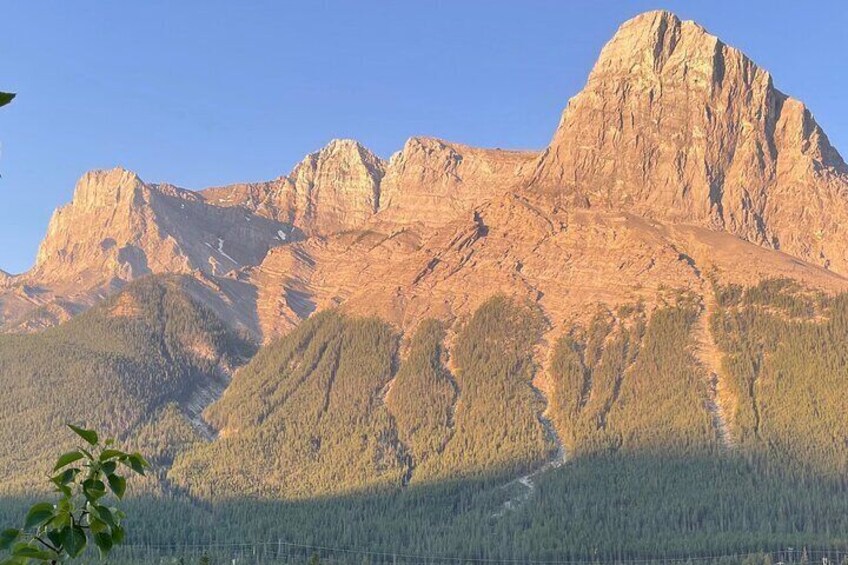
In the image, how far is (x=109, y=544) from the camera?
26.8 ft

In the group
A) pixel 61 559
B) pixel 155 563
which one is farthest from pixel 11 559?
pixel 155 563

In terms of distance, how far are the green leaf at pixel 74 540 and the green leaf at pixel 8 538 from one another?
312 mm

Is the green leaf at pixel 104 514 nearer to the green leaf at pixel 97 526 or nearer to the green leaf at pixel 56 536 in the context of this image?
the green leaf at pixel 97 526

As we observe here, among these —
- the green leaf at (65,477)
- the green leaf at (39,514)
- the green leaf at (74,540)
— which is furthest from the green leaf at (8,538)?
the green leaf at (65,477)

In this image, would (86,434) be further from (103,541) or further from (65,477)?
(103,541)

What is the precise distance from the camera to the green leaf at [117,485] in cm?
770

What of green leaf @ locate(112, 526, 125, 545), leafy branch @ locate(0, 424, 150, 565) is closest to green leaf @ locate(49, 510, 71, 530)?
leafy branch @ locate(0, 424, 150, 565)

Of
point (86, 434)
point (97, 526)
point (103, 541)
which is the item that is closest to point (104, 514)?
point (97, 526)

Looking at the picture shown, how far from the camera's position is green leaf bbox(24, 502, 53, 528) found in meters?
7.64

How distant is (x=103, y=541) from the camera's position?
8102 mm

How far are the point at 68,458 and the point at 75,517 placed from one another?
447 millimetres

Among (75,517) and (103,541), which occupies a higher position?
(75,517)

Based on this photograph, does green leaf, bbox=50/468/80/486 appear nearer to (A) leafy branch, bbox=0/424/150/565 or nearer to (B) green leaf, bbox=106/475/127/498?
(A) leafy branch, bbox=0/424/150/565

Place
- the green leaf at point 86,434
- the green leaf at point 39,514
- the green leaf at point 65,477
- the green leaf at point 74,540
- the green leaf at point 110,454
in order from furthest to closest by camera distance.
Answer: the green leaf at point 110,454 < the green leaf at point 65,477 < the green leaf at point 74,540 < the green leaf at point 86,434 < the green leaf at point 39,514
